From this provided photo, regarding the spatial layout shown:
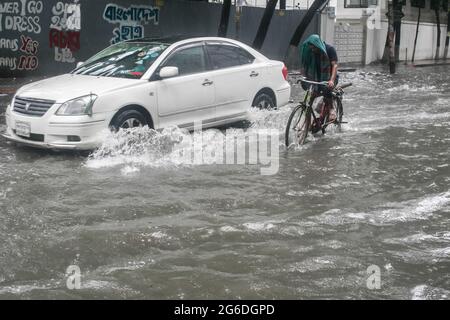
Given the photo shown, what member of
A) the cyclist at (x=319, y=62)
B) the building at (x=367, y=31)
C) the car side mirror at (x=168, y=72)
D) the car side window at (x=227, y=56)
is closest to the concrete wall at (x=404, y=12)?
the building at (x=367, y=31)

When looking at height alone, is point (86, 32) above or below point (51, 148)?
above

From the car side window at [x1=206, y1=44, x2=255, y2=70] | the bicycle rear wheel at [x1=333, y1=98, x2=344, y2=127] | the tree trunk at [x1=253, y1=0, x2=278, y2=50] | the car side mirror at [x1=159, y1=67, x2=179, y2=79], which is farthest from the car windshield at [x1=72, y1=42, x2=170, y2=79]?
the tree trunk at [x1=253, y1=0, x2=278, y2=50]

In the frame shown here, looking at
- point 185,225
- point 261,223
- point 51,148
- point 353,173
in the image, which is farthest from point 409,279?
point 51,148

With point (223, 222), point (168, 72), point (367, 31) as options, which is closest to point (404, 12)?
point (367, 31)

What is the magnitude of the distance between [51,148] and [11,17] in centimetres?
913

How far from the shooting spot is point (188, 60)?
948 cm

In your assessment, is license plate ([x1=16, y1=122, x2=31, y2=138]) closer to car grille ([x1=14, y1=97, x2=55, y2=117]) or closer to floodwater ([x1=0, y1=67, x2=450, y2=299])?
car grille ([x1=14, y1=97, x2=55, y2=117])

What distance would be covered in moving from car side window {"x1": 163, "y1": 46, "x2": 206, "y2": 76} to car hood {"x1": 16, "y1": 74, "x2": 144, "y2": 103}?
829mm

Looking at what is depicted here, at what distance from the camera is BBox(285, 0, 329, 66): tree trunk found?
21.0 m

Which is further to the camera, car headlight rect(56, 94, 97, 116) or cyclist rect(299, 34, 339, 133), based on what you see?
cyclist rect(299, 34, 339, 133)

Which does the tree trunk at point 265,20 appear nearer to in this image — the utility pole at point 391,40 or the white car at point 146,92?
the utility pole at point 391,40

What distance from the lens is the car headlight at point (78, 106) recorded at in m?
8.02

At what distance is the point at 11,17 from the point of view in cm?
1603
